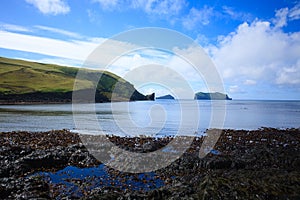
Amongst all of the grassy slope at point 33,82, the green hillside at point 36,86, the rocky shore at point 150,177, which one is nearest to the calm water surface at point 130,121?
the rocky shore at point 150,177

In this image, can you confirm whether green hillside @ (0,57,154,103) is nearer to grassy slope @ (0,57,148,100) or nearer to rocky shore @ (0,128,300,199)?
grassy slope @ (0,57,148,100)

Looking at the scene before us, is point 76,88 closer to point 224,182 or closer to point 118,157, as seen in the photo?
point 118,157

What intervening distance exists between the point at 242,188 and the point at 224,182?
29.6 inches

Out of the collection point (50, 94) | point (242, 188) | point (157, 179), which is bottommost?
point (157, 179)

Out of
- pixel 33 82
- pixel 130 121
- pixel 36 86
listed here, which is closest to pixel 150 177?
pixel 130 121

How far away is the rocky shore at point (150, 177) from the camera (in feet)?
35.4

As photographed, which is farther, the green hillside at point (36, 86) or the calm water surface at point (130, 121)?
the green hillside at point (36, 86)

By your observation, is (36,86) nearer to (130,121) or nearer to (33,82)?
(33,82)

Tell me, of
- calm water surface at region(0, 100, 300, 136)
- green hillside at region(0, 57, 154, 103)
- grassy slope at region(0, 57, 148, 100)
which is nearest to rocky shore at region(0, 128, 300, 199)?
calm water surface at region(0, 100, 300, 136)

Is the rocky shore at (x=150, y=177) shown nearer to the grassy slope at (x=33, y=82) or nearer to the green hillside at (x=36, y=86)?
the green hillside at (x=36, y=86)

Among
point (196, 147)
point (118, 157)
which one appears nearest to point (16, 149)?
point (118, 157)

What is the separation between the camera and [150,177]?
15.9m

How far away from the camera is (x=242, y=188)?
419 inches

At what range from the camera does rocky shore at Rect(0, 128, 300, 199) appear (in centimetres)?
1079
